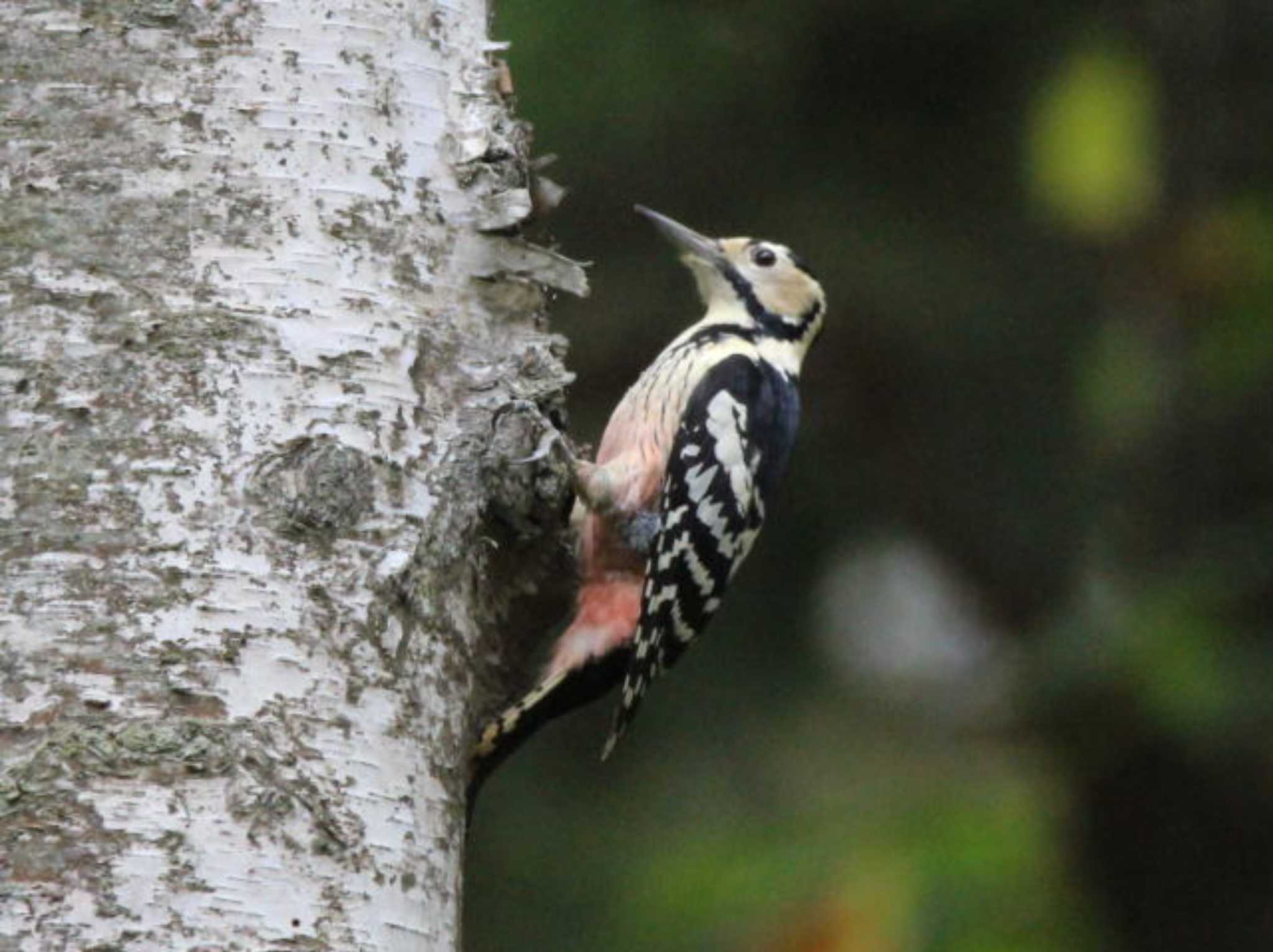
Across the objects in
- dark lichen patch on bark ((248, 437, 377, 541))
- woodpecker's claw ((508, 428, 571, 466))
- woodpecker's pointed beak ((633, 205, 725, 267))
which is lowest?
woodpecker's pointed beak ((633, 205, 725, 267))

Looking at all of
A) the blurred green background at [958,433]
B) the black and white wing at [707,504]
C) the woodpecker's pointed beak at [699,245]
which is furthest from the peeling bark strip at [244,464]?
the blurred green background at [958,433]

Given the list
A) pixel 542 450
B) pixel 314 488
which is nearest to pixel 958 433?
pixel 542 450

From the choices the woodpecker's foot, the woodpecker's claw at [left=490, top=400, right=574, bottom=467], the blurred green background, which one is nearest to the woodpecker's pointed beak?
the woodpecker's foot

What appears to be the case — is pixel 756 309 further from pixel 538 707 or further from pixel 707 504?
pixel 538 707

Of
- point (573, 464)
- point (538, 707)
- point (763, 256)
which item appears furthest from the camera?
point (763, 256)

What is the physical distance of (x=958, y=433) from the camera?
7566 mm

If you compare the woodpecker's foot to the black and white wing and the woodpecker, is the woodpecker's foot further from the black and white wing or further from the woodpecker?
the black and white wing

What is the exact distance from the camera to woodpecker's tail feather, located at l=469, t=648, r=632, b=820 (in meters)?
4.15

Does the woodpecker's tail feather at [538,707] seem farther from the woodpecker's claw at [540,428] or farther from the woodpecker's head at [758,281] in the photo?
the woodpecker's head at [758,281]

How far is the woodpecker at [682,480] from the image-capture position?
480 centimetres

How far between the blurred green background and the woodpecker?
1.28 m

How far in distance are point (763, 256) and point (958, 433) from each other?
1828 millimetres

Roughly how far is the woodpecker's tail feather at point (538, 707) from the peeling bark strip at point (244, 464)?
256mm

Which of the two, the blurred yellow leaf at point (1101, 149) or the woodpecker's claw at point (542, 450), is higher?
the woodpecker's claw at point (542, 450)
